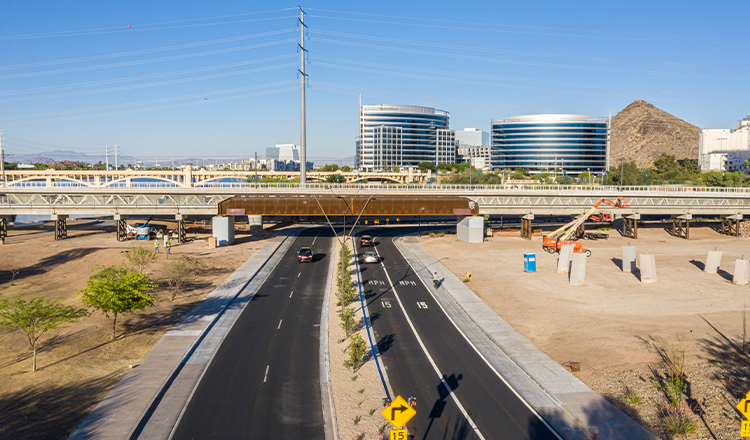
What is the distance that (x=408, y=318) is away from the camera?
3734cm

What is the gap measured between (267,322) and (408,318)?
10.9 m

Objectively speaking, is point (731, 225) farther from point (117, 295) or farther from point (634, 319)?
point (117, 295)

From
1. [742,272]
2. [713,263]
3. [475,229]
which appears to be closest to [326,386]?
[742,272]

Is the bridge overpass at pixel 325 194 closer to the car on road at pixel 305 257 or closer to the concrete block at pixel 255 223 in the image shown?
the concrete block at pixel 255 223

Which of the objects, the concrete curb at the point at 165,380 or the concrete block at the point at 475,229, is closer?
the concrete curb at the point at 165,380

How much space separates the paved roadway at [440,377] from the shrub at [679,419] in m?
5.25

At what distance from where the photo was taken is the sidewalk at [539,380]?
2058cm

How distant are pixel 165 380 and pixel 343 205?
5023 centimetres

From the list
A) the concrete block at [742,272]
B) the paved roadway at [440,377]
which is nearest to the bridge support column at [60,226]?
the paved roadway at [440,377]

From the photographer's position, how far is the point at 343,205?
73812mm

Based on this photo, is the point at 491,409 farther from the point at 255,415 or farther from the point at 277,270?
the point at 277,270

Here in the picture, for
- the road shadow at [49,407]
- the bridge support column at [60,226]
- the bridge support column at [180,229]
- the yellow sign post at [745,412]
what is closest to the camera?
the yellow sign post at [745,412]

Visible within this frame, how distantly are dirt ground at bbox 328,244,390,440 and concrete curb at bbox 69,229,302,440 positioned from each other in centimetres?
742

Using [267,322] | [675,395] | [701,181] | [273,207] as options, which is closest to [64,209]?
[273,207]
